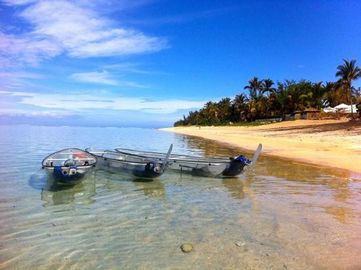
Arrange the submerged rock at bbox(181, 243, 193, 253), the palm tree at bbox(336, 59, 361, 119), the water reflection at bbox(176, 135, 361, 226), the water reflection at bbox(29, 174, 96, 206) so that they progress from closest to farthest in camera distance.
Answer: the submerged rock at bbox(181, 243, 193, 253), the water reflection at bbox(176, 135, 361, 226), the water reflection at bbox(29, 174, 96, 206), the palm tree at bbox(336, 59, 361, 119)

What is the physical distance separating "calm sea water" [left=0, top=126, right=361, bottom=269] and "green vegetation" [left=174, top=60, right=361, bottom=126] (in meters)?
51.6

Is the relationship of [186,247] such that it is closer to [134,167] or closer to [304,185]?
[134,167]

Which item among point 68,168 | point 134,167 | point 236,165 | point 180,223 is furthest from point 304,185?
point 68,168

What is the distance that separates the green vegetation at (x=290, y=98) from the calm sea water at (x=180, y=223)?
5161cm

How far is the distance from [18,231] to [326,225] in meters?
7.26

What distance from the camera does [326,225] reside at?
9.14m

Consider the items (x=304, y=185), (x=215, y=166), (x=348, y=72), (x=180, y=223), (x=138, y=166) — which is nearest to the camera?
(x=180, y=223)

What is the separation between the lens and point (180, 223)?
930 centimetres

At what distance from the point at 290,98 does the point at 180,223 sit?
70.1 metres

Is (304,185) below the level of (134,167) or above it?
below

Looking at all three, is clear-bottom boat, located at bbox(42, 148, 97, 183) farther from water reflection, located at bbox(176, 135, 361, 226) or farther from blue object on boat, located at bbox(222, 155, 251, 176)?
blue object on boat, located at bbox(222, 155, 251, 176)

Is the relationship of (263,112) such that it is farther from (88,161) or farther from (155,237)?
(155,237)

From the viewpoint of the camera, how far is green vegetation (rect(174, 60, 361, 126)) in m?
64.9


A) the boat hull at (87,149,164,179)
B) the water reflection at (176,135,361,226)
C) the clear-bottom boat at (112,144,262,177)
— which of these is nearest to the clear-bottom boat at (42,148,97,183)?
the boat hull at (87,149,164,179)
